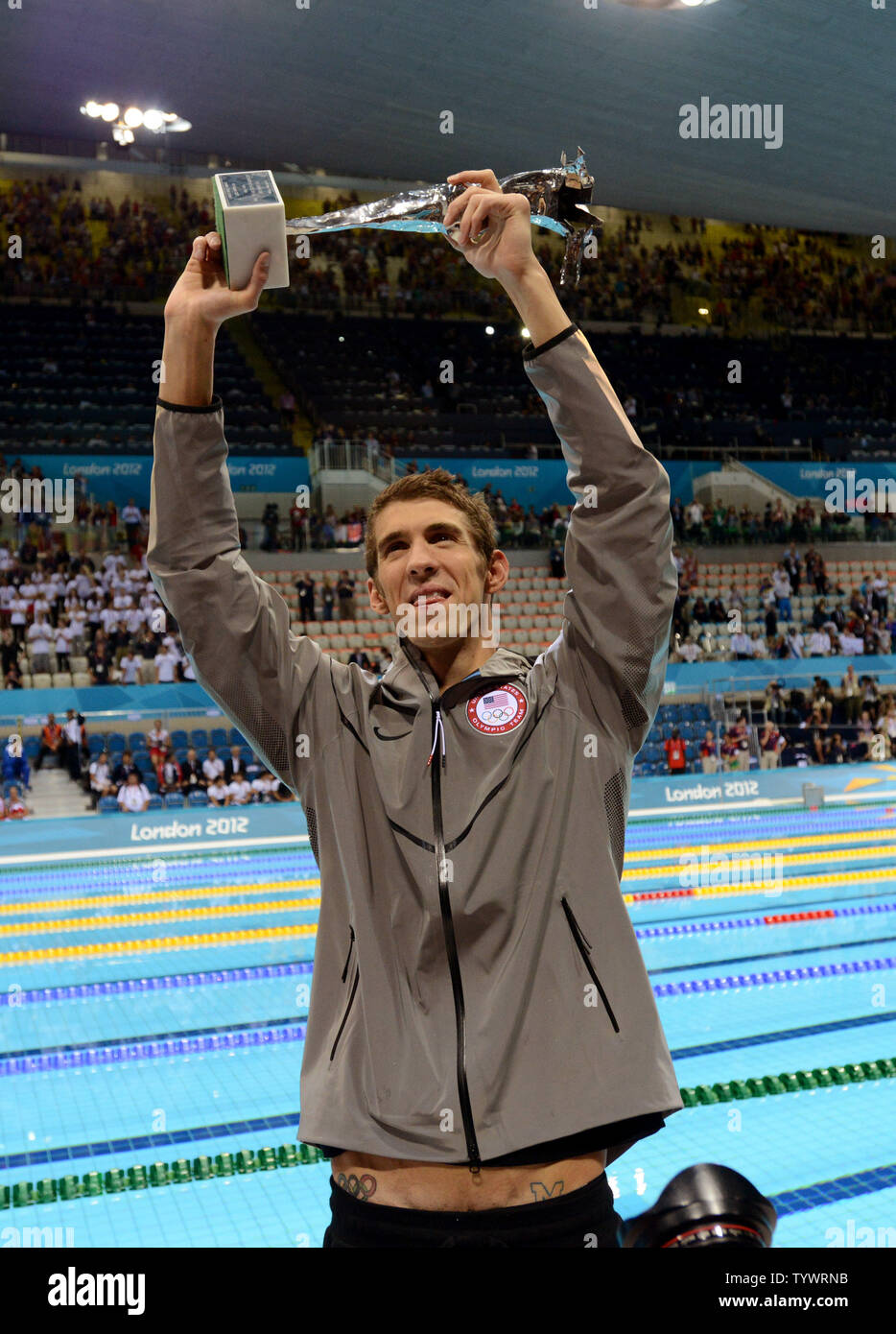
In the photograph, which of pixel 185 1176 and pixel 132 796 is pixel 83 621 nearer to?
pixel 132 796

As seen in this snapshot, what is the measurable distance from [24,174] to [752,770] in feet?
59.6

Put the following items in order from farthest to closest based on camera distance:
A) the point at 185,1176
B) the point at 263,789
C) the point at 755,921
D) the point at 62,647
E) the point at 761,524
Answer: the point at 761,524 → the point at 62,647 → the point at 263,789 → the point at 755,921 → the point at 185,1176

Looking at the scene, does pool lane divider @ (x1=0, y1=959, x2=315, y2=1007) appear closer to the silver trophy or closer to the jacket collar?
the jacket collar

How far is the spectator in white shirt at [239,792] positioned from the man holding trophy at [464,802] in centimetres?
1103

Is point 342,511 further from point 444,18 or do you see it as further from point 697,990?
point 697,990

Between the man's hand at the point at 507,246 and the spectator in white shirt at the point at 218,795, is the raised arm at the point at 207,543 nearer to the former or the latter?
the man's hand at the point at 507,246

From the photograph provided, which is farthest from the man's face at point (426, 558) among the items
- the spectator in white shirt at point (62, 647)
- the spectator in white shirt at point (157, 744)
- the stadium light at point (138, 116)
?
the stadium light at point (138, 116)

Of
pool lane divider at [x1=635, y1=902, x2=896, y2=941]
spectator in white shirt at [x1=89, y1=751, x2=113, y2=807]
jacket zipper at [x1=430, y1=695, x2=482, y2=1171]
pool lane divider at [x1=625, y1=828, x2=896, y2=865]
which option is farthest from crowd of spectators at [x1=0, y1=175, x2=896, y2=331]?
jacket zipper at [x1=430, y1=695, x2=482, y2=1171]

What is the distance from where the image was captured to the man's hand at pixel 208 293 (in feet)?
4.66

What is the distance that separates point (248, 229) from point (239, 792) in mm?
11256

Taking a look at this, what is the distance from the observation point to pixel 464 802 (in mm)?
1381

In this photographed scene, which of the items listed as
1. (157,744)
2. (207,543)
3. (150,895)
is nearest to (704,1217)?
(207,543)

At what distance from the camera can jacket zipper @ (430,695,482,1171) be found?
1.27 meters
